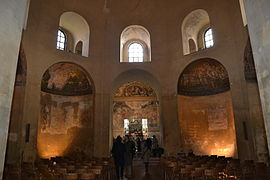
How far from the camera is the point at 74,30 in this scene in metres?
17.9

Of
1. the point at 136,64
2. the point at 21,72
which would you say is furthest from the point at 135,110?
the point at 21,72

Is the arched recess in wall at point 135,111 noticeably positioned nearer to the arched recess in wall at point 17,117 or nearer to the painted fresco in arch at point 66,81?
the painted fresco in arch at point 66,81

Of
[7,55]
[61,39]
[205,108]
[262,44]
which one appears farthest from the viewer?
[61,39]

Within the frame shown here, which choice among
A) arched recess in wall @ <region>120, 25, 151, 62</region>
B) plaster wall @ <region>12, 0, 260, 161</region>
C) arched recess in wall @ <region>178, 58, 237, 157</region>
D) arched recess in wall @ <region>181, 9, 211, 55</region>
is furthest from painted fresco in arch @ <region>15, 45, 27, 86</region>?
arched recess in wall @ <region>181, 9, 211, 55</region>

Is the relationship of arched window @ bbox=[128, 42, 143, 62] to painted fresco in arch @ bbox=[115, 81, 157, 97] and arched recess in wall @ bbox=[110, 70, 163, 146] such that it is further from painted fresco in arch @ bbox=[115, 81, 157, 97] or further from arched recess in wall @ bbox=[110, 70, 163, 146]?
painted fresco in arch @ bbox=[115, 81, 157, 97]

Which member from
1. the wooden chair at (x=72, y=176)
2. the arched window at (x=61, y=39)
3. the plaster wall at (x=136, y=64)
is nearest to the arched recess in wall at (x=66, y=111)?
the plaster wall at (x=136, y=64)

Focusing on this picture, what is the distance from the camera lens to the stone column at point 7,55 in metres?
3.92

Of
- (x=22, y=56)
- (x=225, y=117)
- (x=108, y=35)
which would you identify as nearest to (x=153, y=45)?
(x=108, y=35)

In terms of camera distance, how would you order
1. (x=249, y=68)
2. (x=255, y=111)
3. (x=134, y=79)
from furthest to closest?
1. (x=134, y=79)
2. (x=249, y=68)
3. (x=255, y=111)

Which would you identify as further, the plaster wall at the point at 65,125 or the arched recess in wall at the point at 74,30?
the arched recess in wall at the point at 74,30

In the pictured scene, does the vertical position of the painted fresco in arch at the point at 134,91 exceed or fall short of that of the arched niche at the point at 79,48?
it falls short

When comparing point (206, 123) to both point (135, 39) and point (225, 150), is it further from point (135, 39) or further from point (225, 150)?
point (135, 39)

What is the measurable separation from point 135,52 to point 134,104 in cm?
578

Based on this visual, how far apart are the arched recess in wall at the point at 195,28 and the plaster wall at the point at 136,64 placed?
1.76ft
